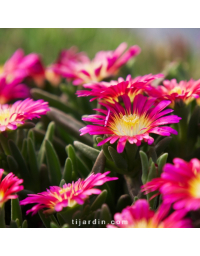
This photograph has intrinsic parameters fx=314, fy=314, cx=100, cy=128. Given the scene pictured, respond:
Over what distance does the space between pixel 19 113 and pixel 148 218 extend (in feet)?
0.76

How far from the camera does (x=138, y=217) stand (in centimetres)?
33

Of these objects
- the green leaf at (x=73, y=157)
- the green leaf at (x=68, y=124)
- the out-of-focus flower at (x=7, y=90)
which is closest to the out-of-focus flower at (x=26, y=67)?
the out-of-focus flower at (x=7, y=90)

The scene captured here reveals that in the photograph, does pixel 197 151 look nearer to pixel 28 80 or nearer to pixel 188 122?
pixel 188 122

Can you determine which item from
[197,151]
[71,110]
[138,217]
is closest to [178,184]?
[138,217]

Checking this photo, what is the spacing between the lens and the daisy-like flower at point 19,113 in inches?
17.2

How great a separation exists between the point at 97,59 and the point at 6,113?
1.19 feet

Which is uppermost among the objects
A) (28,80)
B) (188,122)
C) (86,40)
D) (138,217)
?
(86,40)

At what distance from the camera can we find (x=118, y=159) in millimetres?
420

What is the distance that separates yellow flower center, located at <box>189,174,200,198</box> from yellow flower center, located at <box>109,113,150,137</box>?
12cm

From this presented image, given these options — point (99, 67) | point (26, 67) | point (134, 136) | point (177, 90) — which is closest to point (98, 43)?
point (26, 67)

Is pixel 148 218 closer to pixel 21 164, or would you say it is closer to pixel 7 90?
pixel 21 164

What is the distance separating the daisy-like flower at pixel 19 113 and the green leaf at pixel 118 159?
4.5 inches

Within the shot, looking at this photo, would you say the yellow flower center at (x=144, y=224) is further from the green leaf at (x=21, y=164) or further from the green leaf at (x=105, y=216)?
the green leaf at (x=21, y=164)

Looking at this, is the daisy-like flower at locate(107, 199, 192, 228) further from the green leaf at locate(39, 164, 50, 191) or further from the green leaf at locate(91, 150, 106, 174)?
the green leaf at locate(39, 164, 50, 191)
